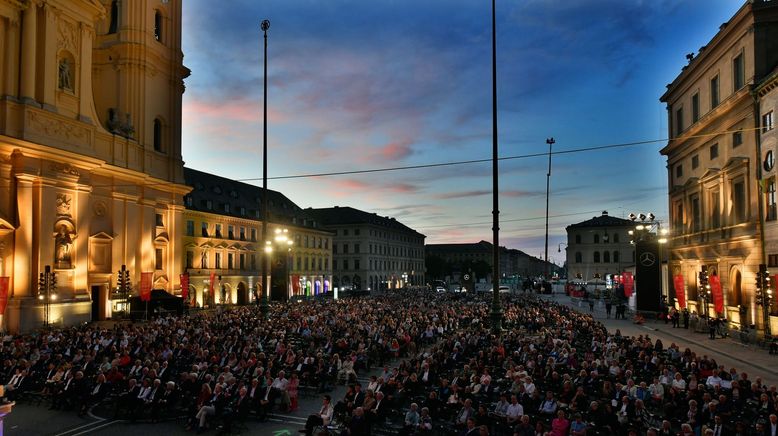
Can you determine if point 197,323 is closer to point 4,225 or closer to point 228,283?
point 4,225

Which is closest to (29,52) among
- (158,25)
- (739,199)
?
(158,25)

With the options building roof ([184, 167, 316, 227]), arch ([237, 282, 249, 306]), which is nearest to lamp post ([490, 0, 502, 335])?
building roof ([184, 167, 316, 227])

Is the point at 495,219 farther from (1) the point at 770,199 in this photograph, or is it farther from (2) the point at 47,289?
(2) the point at 47,289

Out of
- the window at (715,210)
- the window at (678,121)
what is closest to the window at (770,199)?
the window at (715,210)

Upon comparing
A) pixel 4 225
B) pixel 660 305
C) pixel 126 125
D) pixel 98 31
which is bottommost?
pixel 660 305

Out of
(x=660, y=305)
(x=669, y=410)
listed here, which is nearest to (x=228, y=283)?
(x=660, y=305)

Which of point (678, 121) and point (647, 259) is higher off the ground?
point (678, 121)

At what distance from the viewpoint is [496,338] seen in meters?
22.5

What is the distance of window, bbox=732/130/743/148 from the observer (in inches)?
1287

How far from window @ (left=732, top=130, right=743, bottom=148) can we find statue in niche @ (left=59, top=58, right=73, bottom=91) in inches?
1620

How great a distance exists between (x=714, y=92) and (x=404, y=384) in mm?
33203

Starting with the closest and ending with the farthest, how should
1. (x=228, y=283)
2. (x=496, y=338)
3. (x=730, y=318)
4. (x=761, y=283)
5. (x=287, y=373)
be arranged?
(x=287, y=373) < (x=496, y=338) < (x=761, y=283) < (x=730, y=318) < (x=228, y=283)

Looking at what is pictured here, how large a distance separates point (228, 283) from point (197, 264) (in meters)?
6.27

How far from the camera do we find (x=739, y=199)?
3344 cm
